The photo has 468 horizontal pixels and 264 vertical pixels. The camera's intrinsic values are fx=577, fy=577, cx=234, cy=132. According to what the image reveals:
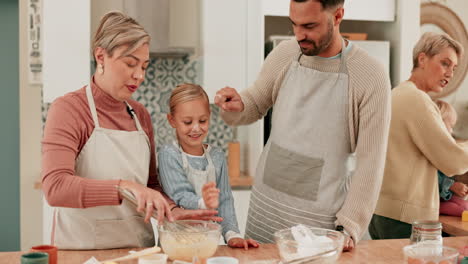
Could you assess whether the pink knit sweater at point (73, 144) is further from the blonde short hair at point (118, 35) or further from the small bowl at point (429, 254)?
the small bowl at point (429, 254)

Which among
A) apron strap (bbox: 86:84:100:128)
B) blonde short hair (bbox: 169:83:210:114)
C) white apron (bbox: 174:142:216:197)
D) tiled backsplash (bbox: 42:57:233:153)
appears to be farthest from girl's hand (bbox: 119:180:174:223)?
tiled backsplash (bbox: 42:57:233:153)

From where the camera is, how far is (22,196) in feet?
13.9

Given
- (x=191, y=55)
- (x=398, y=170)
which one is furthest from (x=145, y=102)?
(x=398, y=170)

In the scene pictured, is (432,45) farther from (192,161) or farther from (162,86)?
(162,86)

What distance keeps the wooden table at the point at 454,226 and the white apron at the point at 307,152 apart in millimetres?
866

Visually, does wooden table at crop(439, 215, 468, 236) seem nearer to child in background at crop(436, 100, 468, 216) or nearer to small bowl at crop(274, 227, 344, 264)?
child in background at crop(436, 100, 468, 216)

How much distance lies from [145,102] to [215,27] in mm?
765

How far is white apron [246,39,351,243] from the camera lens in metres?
2.11

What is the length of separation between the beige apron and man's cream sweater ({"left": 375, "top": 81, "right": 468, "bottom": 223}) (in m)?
1.34

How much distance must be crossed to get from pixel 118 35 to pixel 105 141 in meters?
0.35

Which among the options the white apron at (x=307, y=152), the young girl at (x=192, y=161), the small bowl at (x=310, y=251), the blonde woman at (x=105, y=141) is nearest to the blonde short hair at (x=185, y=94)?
the young girl at (x=192, y=161)

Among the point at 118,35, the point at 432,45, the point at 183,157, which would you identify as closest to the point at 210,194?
the point at 183,157

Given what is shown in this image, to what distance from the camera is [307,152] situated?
2.15 meters

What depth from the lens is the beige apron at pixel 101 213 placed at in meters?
1.89
